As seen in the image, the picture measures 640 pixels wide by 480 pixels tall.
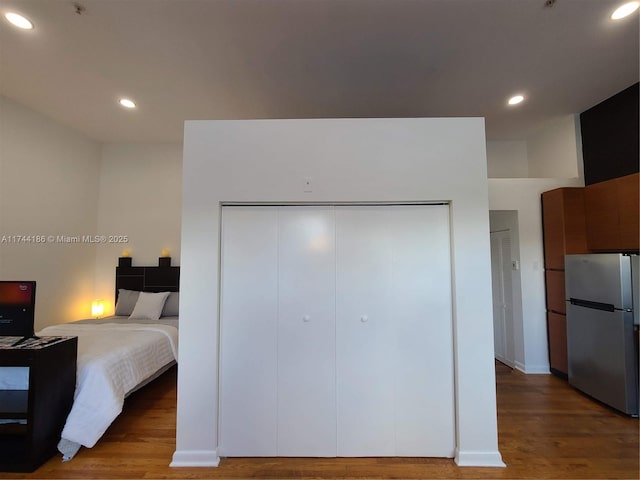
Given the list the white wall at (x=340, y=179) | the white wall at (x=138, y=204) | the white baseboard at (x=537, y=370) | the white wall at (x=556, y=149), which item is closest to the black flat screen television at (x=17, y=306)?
the white wall at (x=340, y=179)

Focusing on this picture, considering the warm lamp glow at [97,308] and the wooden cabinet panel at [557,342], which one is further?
the warm lamp glow at [97,308]

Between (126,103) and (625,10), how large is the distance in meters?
4.58

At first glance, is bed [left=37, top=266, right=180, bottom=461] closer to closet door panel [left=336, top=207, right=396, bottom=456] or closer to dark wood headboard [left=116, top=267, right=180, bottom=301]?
dark wood headboard [left=116, top=267, right=180, bottom=301]

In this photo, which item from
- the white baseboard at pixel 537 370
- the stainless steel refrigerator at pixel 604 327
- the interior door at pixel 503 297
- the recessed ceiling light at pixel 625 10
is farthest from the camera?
the interior door at pixel 503 297

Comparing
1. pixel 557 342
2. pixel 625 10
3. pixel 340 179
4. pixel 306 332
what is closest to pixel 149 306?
pixel 306 332

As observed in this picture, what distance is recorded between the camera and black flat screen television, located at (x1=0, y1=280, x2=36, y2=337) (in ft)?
6.92

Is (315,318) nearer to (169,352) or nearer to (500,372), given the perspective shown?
(169,352)

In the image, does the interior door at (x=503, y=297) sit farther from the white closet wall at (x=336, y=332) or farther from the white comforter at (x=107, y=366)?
the white comforter at (x=107, y=366)

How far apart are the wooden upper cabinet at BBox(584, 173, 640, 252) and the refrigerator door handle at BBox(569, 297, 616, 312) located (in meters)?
0.60

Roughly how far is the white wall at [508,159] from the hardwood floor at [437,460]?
303 cm

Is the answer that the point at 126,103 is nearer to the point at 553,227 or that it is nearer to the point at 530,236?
the point at 530,236

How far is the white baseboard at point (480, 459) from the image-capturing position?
2.00m

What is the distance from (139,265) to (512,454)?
4928mm

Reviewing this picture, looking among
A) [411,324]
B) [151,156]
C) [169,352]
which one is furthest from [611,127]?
[151,156]
